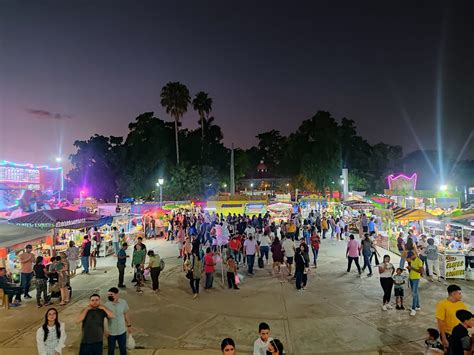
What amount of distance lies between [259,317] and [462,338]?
4.62 meters

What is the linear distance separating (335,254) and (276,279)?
17.9 feet

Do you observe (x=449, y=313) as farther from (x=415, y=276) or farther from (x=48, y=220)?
(x=48, y=220)

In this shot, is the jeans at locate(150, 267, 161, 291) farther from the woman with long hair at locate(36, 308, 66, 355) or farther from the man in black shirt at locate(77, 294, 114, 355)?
the woman with long hair at locate(36, 308, 66, 355)

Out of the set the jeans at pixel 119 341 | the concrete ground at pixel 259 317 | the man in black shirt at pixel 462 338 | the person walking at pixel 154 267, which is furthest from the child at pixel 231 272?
the man in black shirt at pixel 462 338

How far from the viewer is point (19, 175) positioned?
22328mm

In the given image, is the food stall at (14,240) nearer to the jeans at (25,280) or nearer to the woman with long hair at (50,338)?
the jeans at (25,280)

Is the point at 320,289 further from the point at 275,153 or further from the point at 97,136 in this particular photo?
the point at 275,153

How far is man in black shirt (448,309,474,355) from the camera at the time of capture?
4215mm

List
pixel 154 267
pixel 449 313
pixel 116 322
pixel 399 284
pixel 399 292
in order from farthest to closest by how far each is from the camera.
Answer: pixel 154 267 → pixel 399 292 → pixel 399 284 → pixel 116 322 → pixel 449 313

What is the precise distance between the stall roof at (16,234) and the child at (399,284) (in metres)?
10.2

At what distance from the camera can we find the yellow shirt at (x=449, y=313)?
4.88 meters

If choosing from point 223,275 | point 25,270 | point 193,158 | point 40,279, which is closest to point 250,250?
point 223,275

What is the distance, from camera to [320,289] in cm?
1041

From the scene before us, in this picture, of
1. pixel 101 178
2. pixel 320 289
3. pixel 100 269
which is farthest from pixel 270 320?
pixel 101 178
